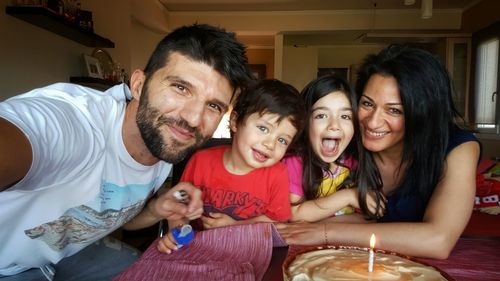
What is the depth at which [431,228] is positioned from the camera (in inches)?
39.6

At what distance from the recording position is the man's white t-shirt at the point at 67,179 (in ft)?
2.78

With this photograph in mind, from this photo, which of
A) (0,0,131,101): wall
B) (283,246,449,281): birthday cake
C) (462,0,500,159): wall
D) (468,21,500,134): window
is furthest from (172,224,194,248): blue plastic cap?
(468,21,500,134): window

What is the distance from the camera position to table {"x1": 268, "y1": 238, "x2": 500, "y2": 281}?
0.81 m

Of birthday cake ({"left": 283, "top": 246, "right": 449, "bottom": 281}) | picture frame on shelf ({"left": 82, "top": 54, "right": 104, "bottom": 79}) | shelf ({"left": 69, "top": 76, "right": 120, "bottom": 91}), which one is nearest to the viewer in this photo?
birthday cake ({"left": 283, "top": 246, "right": 449, "bottom": 281})

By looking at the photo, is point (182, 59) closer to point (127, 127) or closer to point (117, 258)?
point (127, 127)

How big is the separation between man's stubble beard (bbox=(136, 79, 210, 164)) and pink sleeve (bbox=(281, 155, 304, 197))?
0.56m

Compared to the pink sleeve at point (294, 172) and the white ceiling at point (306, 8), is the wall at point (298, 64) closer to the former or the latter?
the white ceiling at point (306, 8)

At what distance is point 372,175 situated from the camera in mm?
1450

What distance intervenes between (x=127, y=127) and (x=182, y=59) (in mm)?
299

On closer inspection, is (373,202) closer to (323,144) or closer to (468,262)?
(323,144)

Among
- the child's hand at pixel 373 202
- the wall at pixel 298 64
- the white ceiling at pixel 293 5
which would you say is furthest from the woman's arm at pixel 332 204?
the wall at pixel 298 64

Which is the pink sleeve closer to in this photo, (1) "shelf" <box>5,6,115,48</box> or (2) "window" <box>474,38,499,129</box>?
(1) "shelf" <box>5,6,115,48</box>

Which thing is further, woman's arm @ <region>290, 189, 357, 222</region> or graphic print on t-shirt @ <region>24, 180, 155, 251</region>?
woman's arm @ <region>290, 189, 357, 222</region>

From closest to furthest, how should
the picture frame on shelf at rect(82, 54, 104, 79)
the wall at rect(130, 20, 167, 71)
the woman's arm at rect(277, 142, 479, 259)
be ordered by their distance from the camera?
1. the woman's arm at rect(277, 142, 479, 259)
2. the picture frame on shelf at rect(82, 54, 104, 79)
3. the wall at rect(130, 20, 167, 71)
